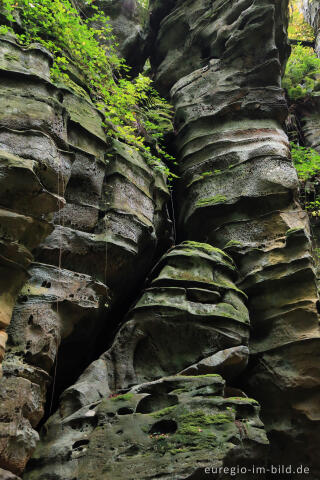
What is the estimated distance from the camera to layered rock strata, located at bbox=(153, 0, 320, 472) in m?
8.40

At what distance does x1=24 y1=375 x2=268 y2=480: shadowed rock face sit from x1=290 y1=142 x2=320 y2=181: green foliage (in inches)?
331

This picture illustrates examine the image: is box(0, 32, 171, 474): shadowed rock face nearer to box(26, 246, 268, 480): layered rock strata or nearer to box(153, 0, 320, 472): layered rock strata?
box(26, 246, 268, 480): layered rock strata

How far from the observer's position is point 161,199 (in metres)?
10.5

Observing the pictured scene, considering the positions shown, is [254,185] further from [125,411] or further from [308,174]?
[125,411]

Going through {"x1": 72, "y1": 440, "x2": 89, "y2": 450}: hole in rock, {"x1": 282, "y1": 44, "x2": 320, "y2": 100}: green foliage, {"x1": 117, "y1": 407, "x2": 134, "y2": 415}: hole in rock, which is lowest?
{"x1": 72, "y1": 440, "x2": 89, "y2": 450}: hole in rock

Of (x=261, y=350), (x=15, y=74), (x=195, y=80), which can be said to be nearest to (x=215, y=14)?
(x=195, y=80)

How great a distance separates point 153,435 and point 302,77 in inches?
599

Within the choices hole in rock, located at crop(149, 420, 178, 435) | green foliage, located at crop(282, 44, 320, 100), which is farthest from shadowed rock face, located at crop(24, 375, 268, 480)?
green foliage, located at crop(282, 44, 320, 100)

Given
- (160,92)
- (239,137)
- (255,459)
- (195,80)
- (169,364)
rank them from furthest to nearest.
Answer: (160,92) → (195,80) → (239,137) → (169,364) → (255,459)

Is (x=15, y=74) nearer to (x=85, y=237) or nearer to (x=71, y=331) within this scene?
(x=85, y=237)

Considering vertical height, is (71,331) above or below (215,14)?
below

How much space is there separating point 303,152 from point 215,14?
220 inches

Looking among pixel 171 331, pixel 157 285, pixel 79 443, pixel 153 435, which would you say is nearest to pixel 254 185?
pixel 157 285

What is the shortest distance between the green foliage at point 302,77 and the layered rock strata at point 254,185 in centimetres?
210
